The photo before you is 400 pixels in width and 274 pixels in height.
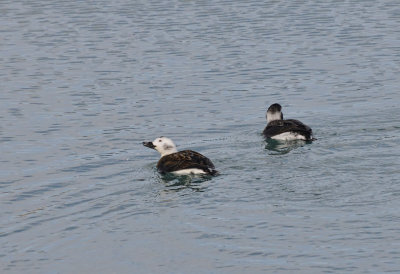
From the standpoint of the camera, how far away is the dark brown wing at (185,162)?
19625 mm

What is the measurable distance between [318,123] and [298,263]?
9.87 meters

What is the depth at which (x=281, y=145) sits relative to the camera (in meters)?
22.2

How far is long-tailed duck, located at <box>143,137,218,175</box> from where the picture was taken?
64.4 ft

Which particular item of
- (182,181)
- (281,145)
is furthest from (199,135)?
(182,181)

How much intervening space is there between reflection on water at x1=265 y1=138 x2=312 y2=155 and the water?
77mm

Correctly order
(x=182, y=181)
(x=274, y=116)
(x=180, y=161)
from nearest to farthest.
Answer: (x=182, y=181)
(x=180, y=161)
(x=274, y=116)

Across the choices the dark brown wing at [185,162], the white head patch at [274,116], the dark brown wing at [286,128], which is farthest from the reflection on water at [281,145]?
the dark brown wing at [185,162]

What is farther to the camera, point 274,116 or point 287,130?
point 274,116

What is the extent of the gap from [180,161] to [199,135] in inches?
142

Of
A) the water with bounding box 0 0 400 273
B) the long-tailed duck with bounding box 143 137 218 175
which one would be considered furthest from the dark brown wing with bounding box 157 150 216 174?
the water with bounding box 0 0 400 273

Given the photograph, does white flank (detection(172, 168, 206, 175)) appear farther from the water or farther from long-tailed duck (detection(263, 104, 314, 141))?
long-tailed duck (detection(263, 104, 314, 141))

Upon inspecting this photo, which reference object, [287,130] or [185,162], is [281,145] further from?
[185,162]

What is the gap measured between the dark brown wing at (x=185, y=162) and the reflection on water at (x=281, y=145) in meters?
2.00

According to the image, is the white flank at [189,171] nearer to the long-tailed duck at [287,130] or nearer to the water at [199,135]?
the water at [199,135]
